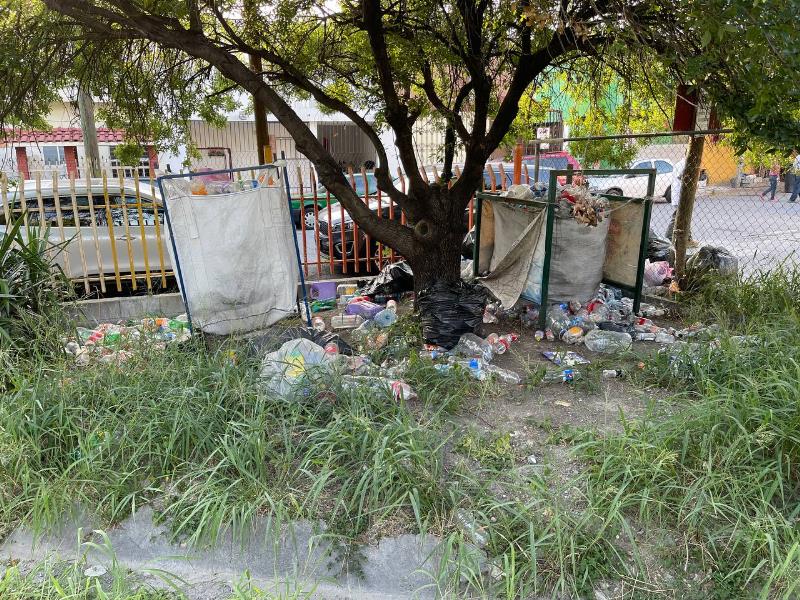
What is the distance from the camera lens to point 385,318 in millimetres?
5727

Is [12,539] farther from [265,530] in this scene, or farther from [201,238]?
[201,238]

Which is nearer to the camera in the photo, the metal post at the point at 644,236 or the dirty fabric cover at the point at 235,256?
the dirty fabric cover at the point at 235,256

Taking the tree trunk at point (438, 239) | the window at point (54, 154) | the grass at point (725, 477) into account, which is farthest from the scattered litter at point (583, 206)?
the window at point (54, 154)

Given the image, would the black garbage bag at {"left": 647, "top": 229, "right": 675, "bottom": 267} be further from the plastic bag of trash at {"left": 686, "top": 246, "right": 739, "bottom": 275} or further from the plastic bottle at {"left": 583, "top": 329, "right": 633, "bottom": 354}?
the plastic bottle at {"left": 583, "top": 329, "right": 633, "bottom": 354}

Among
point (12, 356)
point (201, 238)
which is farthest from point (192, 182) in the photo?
point (12, 356)

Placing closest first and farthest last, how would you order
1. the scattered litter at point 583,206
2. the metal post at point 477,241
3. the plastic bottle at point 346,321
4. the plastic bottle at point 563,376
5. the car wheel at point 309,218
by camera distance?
the plastic bottle at point 563,376, the scattered litter at point 583,206, the plastic bottle at point 346,321, the metal post at point 477,241, the car wheel at point 309,218

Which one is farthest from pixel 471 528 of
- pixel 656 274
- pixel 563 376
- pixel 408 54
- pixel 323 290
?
pixel 408 54

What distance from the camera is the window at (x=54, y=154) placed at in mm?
23627

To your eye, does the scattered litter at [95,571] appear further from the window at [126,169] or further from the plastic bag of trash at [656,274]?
the plastic bag of trash at [656,274]

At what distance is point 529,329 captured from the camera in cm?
561

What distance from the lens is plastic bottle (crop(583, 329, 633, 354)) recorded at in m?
4.94

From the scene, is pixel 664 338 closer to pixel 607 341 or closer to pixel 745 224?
pixel 607 341

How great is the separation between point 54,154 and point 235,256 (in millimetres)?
23448

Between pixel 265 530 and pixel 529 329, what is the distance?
3.37 meters
